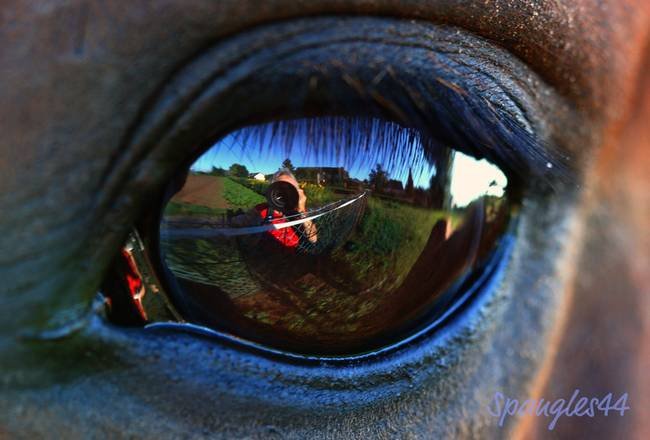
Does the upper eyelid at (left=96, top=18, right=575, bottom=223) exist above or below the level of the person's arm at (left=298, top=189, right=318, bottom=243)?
above

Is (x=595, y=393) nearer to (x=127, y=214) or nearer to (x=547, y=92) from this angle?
(x=547, y=92)

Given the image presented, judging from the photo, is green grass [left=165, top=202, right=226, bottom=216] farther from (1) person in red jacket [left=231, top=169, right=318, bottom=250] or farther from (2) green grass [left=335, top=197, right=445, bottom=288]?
(2) green grass [left=335, top=197, right=445, bottom=288]

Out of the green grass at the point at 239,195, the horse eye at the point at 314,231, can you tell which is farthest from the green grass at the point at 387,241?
the green grass at the point at 239,195

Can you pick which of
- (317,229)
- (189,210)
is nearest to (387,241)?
(317,229)

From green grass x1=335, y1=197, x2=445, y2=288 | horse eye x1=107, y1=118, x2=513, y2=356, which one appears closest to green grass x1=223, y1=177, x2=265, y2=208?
horse eye x1=107, y1=118, x2=513, y2=356

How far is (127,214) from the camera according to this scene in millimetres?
608

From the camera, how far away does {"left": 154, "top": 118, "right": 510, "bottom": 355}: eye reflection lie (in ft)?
2.09

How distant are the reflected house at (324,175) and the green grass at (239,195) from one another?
48 mm

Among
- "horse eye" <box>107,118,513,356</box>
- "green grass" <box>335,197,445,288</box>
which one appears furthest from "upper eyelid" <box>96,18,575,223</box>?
"green grass" <box>335,197,445,288</box>

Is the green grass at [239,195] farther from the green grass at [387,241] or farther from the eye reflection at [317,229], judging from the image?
the green grass at [387,241]

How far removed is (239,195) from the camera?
638 mm

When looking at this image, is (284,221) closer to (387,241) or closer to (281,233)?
(281,233)

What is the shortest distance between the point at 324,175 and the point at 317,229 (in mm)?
57

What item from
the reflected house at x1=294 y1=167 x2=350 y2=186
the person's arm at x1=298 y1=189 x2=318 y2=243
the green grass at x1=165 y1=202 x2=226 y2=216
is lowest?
the green grass at x1=165 y1=202 x2=226 y2=216
